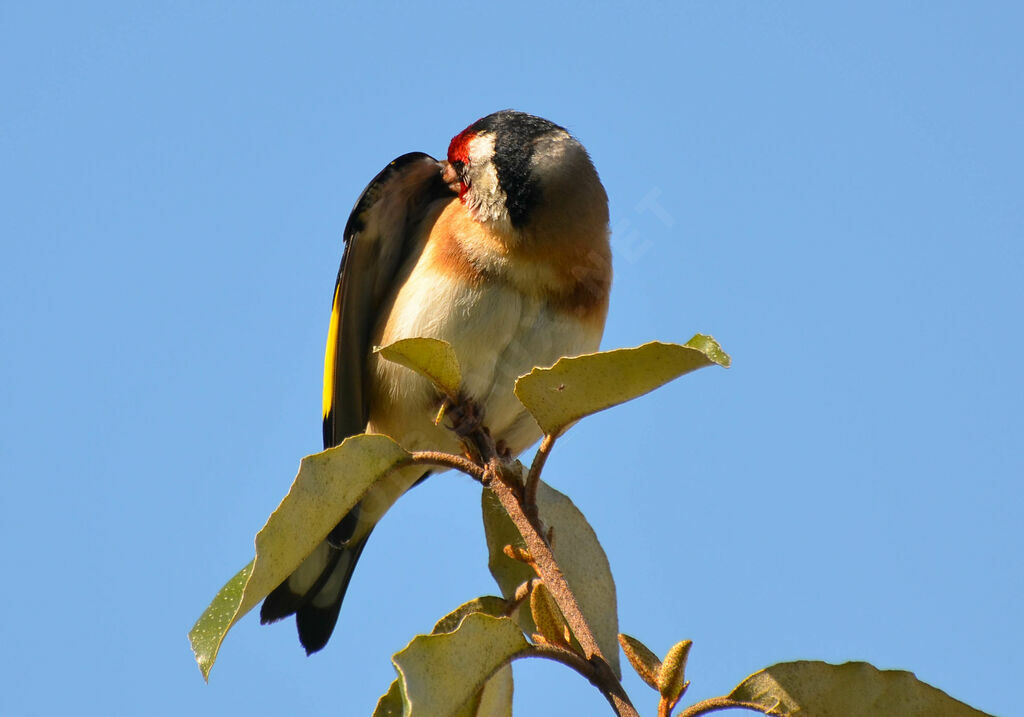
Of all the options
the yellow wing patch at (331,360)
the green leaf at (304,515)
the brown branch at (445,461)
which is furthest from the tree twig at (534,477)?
the yellow wing patch at (331,360)

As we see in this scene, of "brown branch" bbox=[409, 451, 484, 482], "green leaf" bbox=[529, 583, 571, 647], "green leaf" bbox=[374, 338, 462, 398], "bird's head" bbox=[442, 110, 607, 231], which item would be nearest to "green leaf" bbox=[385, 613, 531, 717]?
"green leaf" bbox=[529, 583, 571, 647]

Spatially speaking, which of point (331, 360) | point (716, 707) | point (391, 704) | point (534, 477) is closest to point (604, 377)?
point (534, 477)

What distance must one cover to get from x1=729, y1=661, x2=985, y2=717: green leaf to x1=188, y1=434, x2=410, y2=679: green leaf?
0.82m

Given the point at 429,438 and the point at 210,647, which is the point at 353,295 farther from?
the point at 210,647

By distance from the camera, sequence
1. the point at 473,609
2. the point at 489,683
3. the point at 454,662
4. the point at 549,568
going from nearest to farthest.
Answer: the point at 454,662, the point at 549,568, the point at 489,683, the point at 473,609

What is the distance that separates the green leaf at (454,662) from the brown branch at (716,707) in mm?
301

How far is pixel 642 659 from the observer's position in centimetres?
203

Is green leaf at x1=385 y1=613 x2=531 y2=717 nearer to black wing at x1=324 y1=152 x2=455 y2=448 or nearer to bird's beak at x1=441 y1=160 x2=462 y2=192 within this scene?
black wing at x1=324 y1=152 x2=455 y2=448

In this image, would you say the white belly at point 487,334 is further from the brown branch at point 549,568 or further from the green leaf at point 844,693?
the green leaf at point 844,693

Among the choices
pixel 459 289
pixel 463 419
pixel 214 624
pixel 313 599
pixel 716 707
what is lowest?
pixel 716 707

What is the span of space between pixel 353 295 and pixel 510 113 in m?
0.95

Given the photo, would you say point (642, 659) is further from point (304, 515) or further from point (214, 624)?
point (214, 624)

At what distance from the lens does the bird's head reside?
155 inches

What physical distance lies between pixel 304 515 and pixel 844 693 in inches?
42.4
